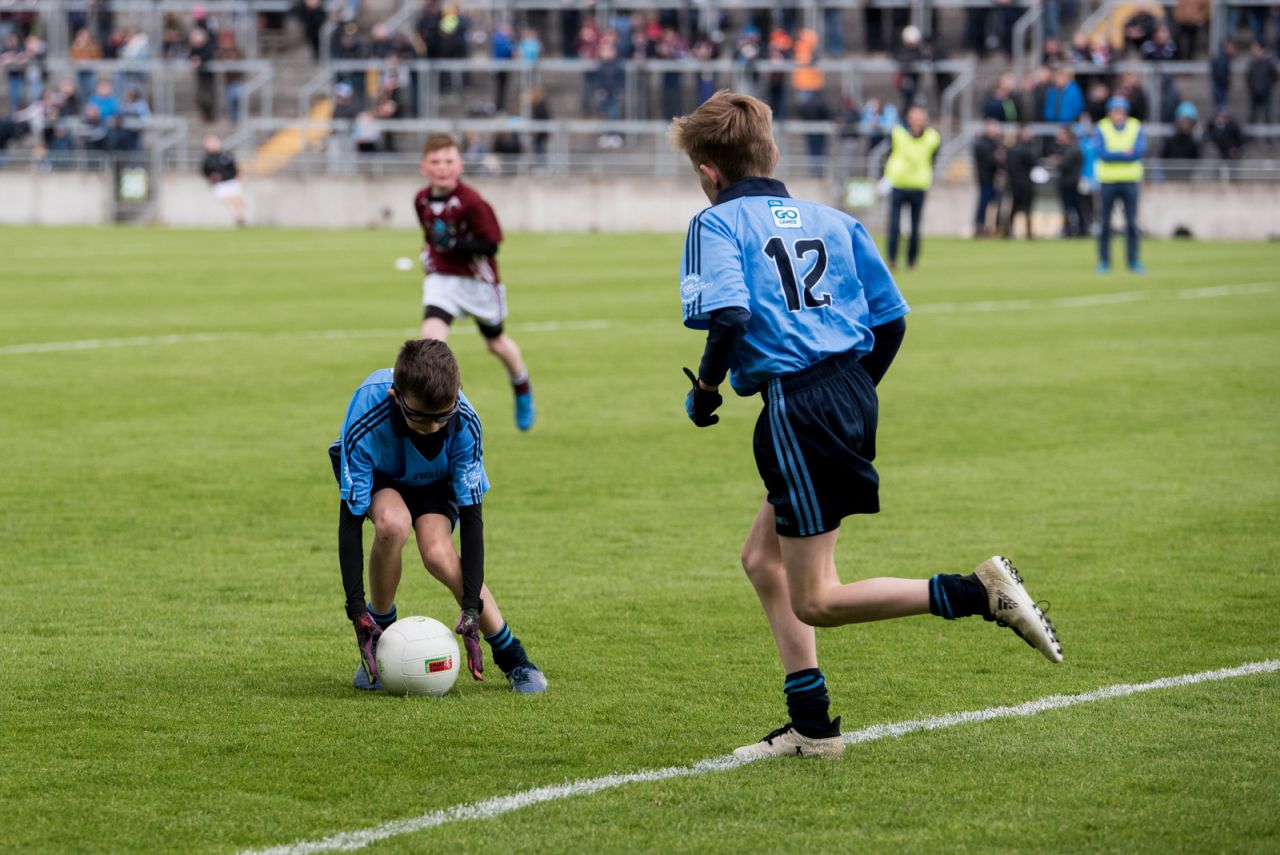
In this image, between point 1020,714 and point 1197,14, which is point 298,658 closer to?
point 1020,714

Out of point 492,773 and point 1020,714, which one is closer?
point 492,773

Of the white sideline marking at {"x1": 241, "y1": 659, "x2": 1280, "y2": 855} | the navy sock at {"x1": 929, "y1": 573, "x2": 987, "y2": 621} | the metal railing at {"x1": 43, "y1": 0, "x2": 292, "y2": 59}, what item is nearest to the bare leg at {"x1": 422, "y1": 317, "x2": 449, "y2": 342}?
the white sideline marking at {"x1": 241, "y1": 659, "x2": 1280, "y2": 855}

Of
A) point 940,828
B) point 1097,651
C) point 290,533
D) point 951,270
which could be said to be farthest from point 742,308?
point 951,270

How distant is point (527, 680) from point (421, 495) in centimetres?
72

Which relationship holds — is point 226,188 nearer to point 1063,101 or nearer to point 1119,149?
point 1063,101

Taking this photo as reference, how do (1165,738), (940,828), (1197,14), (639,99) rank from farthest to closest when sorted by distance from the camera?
(639,99) → (1197,14) → (1165,738) → (940,828)

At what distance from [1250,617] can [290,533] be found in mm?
4589

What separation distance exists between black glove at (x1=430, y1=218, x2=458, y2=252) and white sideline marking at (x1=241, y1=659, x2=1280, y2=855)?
7.60 metres

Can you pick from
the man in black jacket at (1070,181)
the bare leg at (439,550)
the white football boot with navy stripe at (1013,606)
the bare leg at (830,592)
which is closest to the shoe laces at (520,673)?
the bare leg at (439,550)

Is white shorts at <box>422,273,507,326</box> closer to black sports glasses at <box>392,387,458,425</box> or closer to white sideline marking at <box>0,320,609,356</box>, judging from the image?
white sideline marking at <box>0,320,609,356</box>

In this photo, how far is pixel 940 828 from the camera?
16.0 ft

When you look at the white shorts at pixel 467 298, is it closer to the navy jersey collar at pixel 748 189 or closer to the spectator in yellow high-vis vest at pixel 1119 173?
the navy jersey collar at pixel 748 189

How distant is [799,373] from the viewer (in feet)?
17.7

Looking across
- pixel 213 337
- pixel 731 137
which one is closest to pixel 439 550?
pixel 731 137
